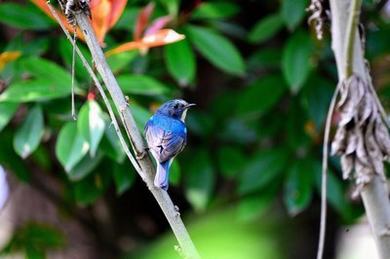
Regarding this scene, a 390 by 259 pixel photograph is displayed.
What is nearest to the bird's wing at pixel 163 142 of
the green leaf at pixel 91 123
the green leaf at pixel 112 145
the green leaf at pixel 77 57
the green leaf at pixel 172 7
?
the green leaf at pixel 91 123

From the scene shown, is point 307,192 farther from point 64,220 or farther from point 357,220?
point 64,220

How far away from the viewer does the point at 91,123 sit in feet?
6.20

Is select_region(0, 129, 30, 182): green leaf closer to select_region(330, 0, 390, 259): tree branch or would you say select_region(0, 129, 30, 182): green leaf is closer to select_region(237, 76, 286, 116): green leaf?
select_region(237, 76, 286, 116): green leaf

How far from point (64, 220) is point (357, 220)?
1.16 m

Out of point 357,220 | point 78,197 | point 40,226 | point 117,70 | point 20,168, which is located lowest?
point 357,220

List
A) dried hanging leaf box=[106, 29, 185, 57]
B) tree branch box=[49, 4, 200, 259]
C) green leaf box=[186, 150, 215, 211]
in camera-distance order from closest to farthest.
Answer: tree branch box=[49, 4, 200, 259] → dried hanging leaf box=[106, 29, 185, 57] → green leaf box=[186, 150, 215, 211]

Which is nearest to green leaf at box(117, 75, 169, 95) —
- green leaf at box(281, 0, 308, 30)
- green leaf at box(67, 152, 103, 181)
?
green leaf at box(67, 152, 103, 181)

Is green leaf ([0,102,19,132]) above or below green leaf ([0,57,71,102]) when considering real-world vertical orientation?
below

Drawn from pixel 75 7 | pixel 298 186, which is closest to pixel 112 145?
pixel 298 186

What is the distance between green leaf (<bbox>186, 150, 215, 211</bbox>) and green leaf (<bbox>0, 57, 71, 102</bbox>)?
68 centimetres

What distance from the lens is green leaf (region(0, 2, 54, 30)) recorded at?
7.25 feet

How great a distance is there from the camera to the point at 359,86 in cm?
150

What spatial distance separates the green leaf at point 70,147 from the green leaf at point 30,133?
11 centimetres

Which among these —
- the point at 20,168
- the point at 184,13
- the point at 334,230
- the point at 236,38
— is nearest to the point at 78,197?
the point at 20,168
